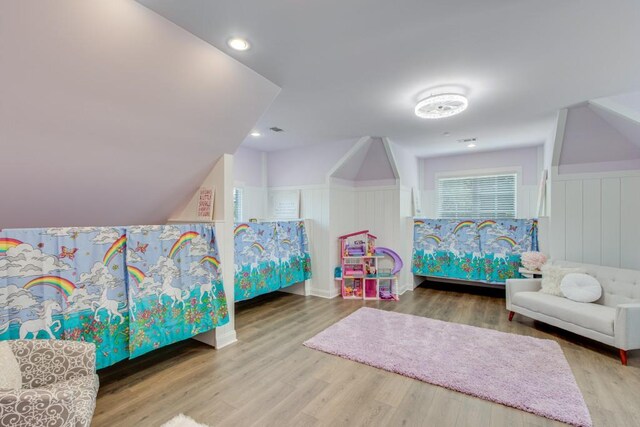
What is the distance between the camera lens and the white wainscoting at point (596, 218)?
337cm

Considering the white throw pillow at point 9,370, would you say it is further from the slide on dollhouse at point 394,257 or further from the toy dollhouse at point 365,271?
the slide on dollhouse at point 394,257

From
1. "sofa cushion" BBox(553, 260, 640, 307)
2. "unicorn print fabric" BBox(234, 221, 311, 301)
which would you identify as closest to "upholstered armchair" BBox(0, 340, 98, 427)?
"unicorn print fabric" BBox(234, 221, 311, 301)

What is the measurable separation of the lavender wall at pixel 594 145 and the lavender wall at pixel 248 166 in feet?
14.7

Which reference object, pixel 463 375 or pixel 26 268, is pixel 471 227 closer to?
pixel 463 375

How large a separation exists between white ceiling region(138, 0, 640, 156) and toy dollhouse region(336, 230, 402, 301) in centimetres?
220

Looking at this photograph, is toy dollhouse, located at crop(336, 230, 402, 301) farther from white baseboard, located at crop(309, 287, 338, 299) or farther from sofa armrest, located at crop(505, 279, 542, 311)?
sofa armrest, located at crop(505, 279, 542, 311)

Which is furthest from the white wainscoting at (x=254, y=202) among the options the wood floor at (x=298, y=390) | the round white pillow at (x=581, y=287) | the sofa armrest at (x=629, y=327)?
the sofa armrest at (x=629, y=327)

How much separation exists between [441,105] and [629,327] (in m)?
2.55

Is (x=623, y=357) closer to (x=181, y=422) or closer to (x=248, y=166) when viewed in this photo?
(x=181, y=422)

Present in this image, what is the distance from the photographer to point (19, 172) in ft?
6.97

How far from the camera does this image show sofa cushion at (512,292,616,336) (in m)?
2.69

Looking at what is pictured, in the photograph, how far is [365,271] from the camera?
4.76 metres

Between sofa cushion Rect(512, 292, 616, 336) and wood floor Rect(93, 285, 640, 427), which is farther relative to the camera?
sofa cushion Rect(512, 292, 616, 336)

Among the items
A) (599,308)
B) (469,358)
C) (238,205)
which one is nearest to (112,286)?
(238,205)
